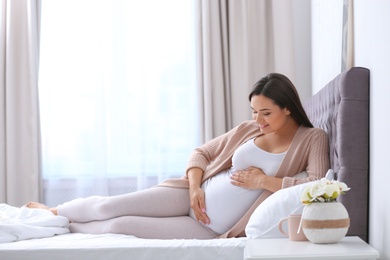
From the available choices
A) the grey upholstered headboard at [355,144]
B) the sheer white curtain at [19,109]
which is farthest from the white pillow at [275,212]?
the sheer white curtain at [19,109]

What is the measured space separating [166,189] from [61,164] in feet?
5.21

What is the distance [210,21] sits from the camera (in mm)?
4027

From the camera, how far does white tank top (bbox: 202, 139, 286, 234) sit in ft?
8.06

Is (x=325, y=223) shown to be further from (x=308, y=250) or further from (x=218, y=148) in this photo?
(x=218, y=148)

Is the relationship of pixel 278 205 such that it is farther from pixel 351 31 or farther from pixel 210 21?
pixel 210 21

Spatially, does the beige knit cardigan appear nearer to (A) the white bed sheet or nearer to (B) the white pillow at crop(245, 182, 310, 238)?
(B) the white pillow at crop(245, 182, 310, 238)

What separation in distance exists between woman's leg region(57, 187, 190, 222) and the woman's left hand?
313 millimetres

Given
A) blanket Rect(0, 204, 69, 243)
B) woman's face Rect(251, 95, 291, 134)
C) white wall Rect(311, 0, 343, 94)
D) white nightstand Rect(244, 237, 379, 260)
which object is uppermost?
white wall Rect(311, 0, 343, 94)

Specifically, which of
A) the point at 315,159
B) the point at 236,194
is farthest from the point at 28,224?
the point at 315,159

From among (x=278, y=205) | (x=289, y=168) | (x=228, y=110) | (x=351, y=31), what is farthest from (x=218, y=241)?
(x=228, y=110)

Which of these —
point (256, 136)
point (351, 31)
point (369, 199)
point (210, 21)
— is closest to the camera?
point (369, 199)

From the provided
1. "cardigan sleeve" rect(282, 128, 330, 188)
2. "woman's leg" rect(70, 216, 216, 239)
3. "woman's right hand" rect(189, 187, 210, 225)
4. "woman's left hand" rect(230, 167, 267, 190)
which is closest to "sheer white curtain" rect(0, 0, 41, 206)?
"woman's leg" rect(70, 216, 216, 239)

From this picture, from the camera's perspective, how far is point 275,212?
6.70ft

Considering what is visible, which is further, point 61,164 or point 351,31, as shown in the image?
point 61,164
